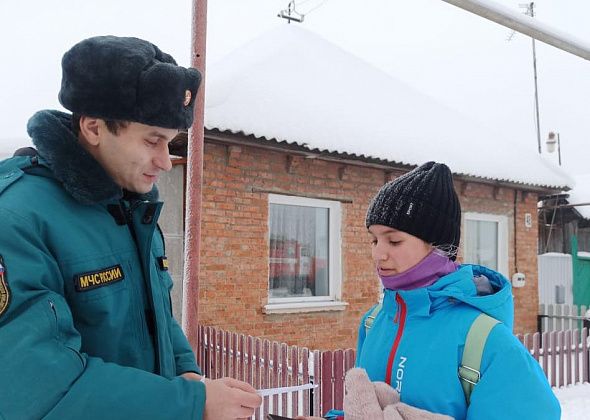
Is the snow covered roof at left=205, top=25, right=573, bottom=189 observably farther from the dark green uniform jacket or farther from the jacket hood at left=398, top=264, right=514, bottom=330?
the dark green uniform jacket

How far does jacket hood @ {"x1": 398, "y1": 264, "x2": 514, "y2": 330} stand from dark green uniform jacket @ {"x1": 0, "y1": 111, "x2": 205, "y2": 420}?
2.66 feet

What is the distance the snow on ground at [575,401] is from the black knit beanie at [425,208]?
483 cm

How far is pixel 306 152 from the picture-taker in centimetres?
694

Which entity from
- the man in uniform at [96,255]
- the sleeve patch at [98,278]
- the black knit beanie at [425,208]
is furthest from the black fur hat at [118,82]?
the black knit beanie at [425,208]

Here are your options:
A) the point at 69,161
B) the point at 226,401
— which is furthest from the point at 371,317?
the point at 69,161

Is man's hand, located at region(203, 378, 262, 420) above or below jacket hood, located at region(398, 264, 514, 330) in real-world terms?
below

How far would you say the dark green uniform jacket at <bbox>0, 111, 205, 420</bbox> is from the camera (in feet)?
3.43

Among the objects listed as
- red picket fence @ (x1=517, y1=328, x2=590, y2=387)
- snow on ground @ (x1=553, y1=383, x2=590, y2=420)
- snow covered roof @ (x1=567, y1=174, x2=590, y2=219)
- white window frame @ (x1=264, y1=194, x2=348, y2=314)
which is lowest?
snow on ground @ (x1=553, y1=383, x2=590, y2=420)

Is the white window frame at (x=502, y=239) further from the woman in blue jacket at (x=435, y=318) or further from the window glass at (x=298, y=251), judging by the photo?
the woman in blue jacket at (x=435, y=318)

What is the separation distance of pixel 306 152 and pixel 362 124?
1.72m

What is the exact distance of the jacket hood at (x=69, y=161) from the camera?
51.8 inches

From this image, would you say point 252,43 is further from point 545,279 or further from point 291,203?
point 545,279

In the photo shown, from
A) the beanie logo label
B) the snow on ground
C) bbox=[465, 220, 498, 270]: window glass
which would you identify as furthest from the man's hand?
bbox=[465, 220, 498, 270]: window glass

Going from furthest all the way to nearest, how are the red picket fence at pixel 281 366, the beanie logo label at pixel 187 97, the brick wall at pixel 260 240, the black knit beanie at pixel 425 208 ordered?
1. the brick wall at pixel 260 240
2. the red picket fence at pixel 281 366
3. the black knit beanie at pixel 425 208
4. the beanie logo label at pixel 187 97
